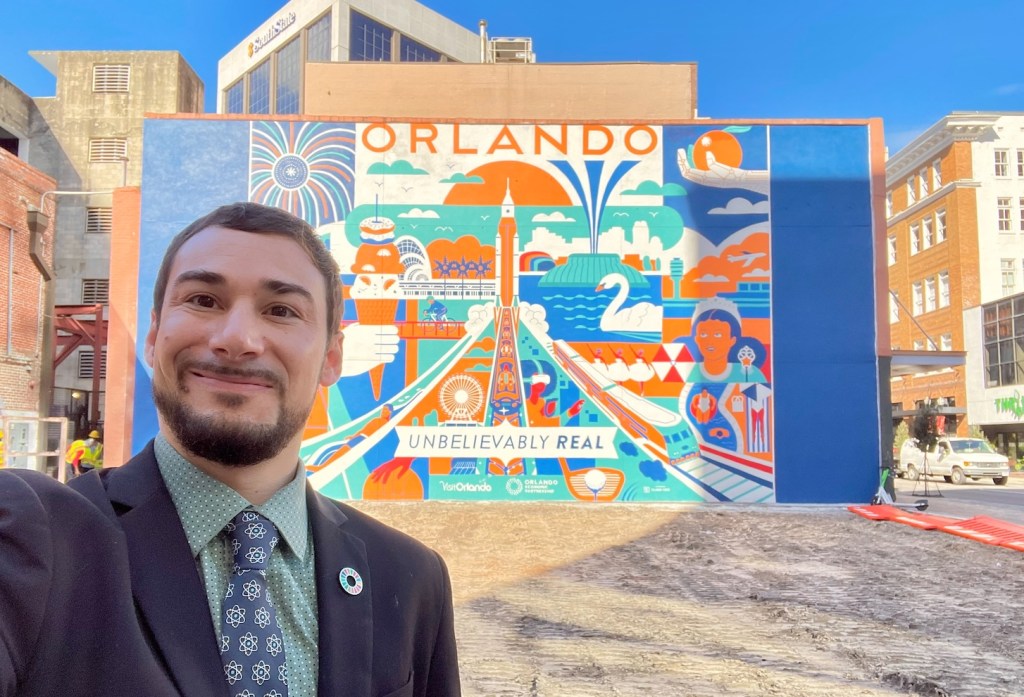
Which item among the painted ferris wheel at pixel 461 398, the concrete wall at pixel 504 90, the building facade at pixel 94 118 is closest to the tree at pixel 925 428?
the concrete wall at pixel 504 90

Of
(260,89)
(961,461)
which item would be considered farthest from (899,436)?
(260,89)

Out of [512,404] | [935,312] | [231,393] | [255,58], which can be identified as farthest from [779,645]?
[255,58]

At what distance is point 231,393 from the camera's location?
1.52m

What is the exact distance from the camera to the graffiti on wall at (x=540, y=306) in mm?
16609

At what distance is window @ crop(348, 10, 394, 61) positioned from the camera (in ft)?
149

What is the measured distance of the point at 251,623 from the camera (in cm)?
140

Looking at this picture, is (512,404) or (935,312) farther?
A: (935,312)

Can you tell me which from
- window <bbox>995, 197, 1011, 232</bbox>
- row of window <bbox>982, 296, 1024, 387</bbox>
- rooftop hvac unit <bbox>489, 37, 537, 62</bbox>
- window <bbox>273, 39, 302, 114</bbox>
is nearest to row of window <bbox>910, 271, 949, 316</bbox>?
window <bbox>995, 197, 1011, 232</bbox>

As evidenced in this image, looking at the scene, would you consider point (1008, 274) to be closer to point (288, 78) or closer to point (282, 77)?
point (288, 78)

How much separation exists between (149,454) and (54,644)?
40 centimetres

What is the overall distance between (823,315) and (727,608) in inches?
419

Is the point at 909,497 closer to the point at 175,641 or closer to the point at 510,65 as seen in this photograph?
the point at 510,65

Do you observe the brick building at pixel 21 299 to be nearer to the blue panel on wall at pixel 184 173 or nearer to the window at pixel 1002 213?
the blue panel on wall at pixel 184 173

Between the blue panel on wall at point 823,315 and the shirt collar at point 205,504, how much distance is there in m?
16.3
